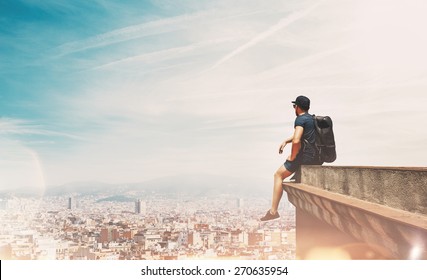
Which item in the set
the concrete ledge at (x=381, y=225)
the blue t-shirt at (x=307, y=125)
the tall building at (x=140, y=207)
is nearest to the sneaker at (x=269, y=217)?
the blue t-shirt at (x=307, y=125)

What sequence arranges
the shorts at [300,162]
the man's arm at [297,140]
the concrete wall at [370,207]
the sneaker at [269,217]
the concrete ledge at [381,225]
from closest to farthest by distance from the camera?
the concrete ledge at [381,225]
the concrete wall at [370,207]
the man's arm at [297,140]
the shorts at [300,162]
the sneaker at [269,217]

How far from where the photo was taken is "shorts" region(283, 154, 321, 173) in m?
7.66

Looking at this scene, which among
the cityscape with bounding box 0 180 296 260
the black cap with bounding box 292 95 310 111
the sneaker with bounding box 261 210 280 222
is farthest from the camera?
the cityscape with bounding box 0 180 296 260

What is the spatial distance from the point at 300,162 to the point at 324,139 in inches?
24.7

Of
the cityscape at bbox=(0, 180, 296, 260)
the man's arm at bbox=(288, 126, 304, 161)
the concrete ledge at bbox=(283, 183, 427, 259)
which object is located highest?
the man's arm at bbox=(288, 126, 304, 161)

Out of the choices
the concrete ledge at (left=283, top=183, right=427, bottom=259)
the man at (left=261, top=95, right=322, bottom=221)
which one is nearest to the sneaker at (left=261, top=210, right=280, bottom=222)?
the man at (left=261, top=95, right=322, bottom=221)

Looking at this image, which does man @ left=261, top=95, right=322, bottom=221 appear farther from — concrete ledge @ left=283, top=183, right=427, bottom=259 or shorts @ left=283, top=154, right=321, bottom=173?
concrete ledge @ left=283, top=183, right=427, bottom=259

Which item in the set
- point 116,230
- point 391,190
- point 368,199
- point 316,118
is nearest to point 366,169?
point 368,199

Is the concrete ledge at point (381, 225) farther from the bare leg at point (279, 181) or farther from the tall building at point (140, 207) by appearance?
the tall building at point (140, 207)

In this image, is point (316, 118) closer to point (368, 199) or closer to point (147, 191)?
point (368, 199)

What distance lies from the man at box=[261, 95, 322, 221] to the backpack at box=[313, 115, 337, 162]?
3.3 inches

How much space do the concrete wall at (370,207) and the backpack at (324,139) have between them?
0.40m

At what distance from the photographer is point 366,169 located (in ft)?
16.3

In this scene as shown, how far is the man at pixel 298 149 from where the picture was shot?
7.36 metres
